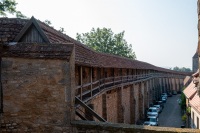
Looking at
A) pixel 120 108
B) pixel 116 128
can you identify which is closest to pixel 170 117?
pixel 120 108

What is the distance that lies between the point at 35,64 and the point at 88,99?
13.6ft

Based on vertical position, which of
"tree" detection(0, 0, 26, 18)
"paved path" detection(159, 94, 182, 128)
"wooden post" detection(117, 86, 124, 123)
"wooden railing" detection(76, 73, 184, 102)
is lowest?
"paved path" detection(159, 94, 182, 128)

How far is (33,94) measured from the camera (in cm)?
754

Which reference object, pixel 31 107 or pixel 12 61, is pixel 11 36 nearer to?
pixel 12 61

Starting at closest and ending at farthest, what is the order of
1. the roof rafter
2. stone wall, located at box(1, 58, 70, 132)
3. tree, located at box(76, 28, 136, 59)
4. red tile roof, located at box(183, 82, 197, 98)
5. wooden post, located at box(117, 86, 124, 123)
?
stone wall, located at box(1, 58, 70, 132) → the roof rafter → wooden post, located at box(117, 86, 124, 123) → red tile roof, located at box(183, 82, 197, 98) → tree, located at box(76, 28, 136, 59)

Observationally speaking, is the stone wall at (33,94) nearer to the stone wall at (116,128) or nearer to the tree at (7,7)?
the stone wall at (116,128)

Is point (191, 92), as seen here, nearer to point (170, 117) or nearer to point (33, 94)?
point (170, 117)

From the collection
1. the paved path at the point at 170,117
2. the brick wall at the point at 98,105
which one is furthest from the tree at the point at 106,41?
the brick wall at the point at 98,105

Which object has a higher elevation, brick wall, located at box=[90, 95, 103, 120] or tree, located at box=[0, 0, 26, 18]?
tree, located at box=[0, 0, 26, 18]

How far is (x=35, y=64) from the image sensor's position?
7527mm

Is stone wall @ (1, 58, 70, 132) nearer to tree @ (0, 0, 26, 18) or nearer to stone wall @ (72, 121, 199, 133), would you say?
stone wall @ (72, 121, 199, 133)

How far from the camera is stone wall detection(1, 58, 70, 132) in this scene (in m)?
7.48

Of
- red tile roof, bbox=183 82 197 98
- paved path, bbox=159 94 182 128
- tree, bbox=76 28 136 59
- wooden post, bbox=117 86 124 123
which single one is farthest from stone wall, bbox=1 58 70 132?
tree, bbox=76 28 136 59

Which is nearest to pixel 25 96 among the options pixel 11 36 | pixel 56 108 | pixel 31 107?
pixel 31 107
